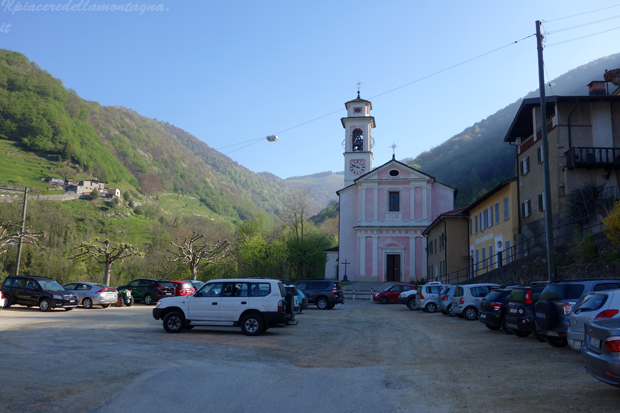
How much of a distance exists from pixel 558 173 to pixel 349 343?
17.3 meters

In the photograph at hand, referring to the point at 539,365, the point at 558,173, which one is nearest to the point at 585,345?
the point at 539,365

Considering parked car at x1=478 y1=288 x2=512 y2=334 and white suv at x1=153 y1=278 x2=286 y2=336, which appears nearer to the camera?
white suv at x1=153 y1=278 x2=286 y2=336

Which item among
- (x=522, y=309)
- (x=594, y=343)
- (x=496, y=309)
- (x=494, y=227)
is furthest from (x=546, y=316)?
(x=494, y=227)

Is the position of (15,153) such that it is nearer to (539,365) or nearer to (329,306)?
(329,306)

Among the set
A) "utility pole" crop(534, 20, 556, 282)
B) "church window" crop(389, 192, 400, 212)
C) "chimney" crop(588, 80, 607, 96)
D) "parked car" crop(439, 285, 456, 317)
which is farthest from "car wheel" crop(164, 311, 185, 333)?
"church window" crop(389, 192, 400, 212)

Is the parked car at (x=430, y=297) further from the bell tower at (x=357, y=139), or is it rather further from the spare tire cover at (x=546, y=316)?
the bell tower at (x=357, y=139)

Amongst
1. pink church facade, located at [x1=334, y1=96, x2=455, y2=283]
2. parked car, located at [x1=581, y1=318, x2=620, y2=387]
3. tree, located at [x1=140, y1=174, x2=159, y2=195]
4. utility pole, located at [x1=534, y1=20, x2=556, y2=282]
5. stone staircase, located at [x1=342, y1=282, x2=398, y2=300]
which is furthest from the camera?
tree, located at [x1=140, y1=174, x2=159, y2=195]

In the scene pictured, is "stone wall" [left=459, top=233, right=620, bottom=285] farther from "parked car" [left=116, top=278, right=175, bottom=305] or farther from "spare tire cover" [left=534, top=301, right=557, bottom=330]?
"parked car" [left=116, top=278, right=175, bottom=305]

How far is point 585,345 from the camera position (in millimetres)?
6699

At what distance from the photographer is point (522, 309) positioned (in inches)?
509

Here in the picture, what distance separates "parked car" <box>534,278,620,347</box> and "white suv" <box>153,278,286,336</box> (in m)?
6.73

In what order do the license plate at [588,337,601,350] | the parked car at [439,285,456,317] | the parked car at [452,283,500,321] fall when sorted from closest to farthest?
the license plate at [588,337,601,350]
the parked car at [452,283,500,321]
the parked car at [439,285,456,317]

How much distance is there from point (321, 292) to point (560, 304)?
18.1 m

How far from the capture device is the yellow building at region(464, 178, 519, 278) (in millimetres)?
29656
